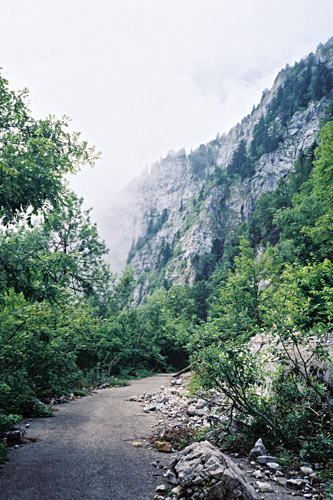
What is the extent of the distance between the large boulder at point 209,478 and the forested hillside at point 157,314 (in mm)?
1825

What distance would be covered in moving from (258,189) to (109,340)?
9700 centimetres

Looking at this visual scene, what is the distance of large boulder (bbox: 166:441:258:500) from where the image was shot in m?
3.23

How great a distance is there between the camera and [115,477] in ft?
13.8

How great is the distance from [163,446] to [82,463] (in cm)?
171

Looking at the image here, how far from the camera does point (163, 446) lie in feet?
18.1

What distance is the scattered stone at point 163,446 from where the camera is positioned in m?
5.43

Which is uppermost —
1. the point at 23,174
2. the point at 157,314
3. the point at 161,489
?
the point at 23,174

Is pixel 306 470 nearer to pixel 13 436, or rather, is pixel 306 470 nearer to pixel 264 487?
pixel 264 487

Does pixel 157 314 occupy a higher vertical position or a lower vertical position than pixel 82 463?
higher

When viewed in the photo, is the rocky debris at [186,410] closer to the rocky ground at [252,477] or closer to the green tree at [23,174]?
the rocky ground at [252,477]

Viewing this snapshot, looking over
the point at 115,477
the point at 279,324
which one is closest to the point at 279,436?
the point at 279,324

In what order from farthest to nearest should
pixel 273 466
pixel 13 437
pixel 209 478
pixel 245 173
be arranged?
pixel 245 173
pixel 13 437
pixel 273 466
pixel 209 478

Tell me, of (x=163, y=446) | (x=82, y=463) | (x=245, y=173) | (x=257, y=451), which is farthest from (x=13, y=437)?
(x=245, y=173)

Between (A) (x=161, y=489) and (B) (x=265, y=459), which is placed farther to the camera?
(B) (x=265, y=459)
